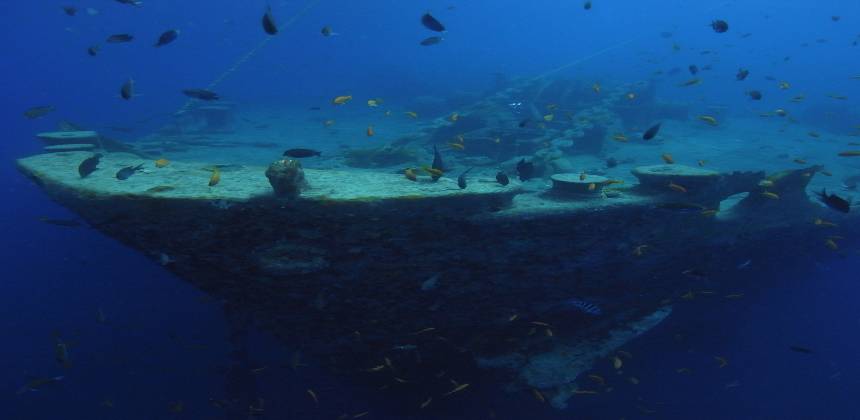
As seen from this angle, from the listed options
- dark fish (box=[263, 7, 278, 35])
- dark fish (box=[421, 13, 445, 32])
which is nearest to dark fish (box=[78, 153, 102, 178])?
dark fish (box=[263, 7, 278, 35])

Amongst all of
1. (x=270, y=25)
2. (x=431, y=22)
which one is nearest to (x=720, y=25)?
(x=431, y=22)

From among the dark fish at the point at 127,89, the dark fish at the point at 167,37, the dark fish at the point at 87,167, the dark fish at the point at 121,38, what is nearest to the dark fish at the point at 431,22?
the dark fish at the point at 167,37

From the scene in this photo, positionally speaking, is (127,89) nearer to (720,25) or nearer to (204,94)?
(204,94)

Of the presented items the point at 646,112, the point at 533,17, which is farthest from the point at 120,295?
the point at 533,17

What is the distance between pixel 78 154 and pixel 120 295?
5.75m

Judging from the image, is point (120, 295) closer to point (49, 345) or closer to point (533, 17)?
point (49, 345)

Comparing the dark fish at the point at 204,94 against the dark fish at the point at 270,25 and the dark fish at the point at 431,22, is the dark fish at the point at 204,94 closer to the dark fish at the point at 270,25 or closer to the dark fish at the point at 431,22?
the dark fish at the point at 270,25

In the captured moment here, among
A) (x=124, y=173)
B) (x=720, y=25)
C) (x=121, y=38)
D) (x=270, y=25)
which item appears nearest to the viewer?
(x=124, y=173)

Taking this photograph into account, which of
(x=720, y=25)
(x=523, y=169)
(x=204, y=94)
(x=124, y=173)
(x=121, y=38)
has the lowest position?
(x=523, y=169)

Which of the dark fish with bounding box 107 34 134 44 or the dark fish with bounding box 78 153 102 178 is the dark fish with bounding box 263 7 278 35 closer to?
the dark fish with bounding box 78 153 102 178

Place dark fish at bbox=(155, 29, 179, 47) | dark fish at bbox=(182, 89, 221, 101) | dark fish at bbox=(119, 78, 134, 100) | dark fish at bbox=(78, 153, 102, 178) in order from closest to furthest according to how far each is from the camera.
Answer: dark fish at bbox=(78, 153, 102, 178) < dark fish at bbox=(119, 78, 134, 100) < dark fish at bbox=(182, 89, 221, 101) < dark fish at bbox=(155, 29, 179, 47)

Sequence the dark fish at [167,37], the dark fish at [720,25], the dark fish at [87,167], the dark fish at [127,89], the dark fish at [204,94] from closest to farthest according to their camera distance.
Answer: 1. the dark fish at [87,167]
2. the dark fish at [127,89]
3. the dark fish at [204,94]
4. the dark fish at [167,37]
5. the dark fish at [720,25]

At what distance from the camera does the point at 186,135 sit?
62.1ft

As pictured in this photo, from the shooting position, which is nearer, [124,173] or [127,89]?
[124,173]
